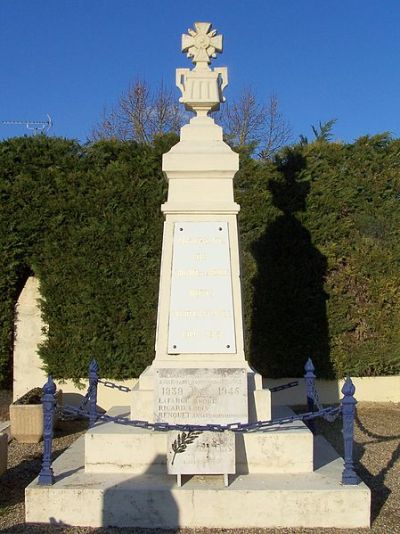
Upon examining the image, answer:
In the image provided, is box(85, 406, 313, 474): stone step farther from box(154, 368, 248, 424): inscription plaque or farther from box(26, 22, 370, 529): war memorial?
box(154, 368, 248, 424): inscription plaque

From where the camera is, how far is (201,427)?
4703mm

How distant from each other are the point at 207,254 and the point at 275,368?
3984mm

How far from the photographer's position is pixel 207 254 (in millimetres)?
5566

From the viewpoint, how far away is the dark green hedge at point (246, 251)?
878 cm

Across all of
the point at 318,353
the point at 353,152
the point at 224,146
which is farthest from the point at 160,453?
the point at 353,152

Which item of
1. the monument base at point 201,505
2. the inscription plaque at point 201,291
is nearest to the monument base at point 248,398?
the inscription plaque at point 201,291

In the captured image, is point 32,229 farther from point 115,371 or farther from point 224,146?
point 224,146

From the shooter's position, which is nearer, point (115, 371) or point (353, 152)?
point (115, 371)

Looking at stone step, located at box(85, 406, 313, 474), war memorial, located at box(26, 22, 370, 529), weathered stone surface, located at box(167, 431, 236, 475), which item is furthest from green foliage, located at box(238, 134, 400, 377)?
weathered stone surface, located at box(167, 431, 236, 475)

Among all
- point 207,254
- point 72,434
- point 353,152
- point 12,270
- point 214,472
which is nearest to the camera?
point 214,472

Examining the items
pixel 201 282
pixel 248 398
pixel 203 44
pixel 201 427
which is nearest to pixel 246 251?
pixel 201 282

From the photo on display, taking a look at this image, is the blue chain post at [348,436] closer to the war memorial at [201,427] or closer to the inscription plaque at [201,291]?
the war memorial at [201,427]

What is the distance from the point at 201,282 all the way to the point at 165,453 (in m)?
1.50

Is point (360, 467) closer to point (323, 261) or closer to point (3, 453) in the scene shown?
point (3, 453)
